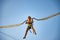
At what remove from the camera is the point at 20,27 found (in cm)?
221

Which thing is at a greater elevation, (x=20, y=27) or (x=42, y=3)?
(x=42, y=3)

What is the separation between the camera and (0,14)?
226 centimetres

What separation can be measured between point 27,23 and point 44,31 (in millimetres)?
323

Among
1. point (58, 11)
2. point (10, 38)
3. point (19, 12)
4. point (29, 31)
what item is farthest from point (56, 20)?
point (10, 38)

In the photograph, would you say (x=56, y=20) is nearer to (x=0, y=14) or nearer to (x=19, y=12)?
(x=19, y=12)

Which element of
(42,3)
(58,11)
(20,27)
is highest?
(42,3)

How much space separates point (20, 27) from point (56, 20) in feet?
2.07

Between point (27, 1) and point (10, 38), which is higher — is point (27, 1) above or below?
above

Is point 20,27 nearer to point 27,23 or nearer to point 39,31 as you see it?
point 27,23

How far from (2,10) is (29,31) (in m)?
0.60

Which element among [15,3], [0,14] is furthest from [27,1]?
[0,14]

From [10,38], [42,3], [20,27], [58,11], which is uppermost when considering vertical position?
[42,3]

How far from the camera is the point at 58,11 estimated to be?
2209 millimetres

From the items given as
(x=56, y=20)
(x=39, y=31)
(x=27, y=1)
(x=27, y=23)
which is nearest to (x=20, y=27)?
(x=27, y=23)
